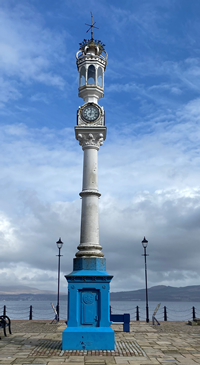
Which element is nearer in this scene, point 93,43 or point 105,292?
point 105,292

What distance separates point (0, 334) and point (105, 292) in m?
6.39

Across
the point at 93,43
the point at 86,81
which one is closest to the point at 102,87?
the point at 86,81

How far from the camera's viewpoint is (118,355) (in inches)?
413

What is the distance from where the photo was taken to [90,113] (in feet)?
47.0

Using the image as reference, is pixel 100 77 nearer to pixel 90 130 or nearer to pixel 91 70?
pixel 91 70

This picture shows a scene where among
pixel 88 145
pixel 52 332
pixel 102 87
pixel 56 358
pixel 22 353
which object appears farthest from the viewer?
pixel 52 332

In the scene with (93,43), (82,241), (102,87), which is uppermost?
(93,43)

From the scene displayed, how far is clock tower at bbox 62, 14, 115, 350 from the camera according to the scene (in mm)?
11203

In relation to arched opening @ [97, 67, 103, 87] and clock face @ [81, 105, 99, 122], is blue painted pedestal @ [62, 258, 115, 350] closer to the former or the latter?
clock face @ [81, 105, 99, 122]

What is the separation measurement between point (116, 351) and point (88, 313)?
144 centimetres

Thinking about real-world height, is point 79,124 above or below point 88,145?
above

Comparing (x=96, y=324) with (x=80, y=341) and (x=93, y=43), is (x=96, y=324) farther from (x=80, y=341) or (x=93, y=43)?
(x=93, y=43)

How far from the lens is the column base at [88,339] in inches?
437

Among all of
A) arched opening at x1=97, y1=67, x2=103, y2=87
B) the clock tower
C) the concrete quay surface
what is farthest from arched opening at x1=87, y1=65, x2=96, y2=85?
the concrete quay surface
